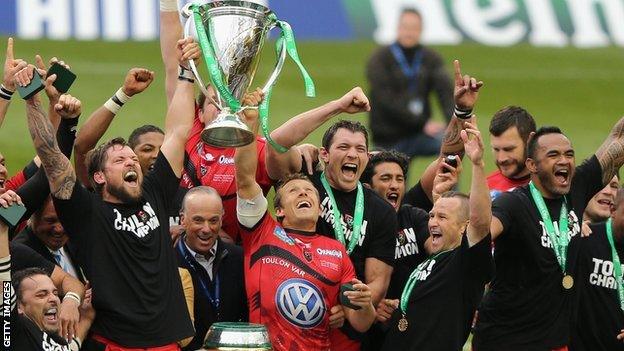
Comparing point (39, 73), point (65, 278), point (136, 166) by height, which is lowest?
point (65, 278)

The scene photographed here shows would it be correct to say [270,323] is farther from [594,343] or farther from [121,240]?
[594,343]

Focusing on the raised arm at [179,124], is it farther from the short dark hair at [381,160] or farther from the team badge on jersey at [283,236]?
the short dark hair at [381,160]

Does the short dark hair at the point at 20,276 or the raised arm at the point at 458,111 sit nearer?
the short dark hair at the point at 20,276

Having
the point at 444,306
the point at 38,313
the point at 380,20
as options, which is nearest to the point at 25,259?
the point at 38,313

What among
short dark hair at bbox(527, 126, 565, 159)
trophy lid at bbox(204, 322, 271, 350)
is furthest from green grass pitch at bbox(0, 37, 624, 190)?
trophy lid at bbox(204, 322, 271, 350)

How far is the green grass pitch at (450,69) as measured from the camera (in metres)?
18.4

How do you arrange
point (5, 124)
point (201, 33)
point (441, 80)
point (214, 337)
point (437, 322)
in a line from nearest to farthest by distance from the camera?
point (214, 337) < point (201, 33) < point (437, 322) < point (441, 80) < point (5, 124)

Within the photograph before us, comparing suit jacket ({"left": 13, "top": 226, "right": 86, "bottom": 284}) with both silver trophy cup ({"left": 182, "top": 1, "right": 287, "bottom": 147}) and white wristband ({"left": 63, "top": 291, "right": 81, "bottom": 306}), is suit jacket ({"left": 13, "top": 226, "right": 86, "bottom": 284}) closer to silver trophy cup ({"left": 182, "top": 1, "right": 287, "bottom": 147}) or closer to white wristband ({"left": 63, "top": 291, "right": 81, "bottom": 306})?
white wristband ({"left": 63, "top": 291, "right": 81, "bottom": 306})

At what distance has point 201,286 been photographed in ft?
26.2

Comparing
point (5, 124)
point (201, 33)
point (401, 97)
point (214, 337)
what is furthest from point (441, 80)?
point (214, 337)

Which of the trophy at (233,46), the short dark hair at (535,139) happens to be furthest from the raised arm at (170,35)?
the short dark hair at (535,139)

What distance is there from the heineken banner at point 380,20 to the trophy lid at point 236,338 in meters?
14.3

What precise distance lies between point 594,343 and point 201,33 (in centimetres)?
307

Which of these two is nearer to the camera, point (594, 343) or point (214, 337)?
point (214, 337)
